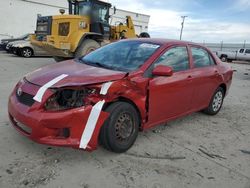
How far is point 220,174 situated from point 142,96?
1.45 m

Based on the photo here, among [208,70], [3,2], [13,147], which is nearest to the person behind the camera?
[13,147]

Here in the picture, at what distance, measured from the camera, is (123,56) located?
463cm

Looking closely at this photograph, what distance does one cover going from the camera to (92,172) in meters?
3.43

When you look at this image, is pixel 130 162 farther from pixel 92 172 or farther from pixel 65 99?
pixel 65 99

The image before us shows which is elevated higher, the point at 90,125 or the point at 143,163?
the point at 90,125

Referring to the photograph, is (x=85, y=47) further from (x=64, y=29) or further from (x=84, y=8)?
(x=84, y=8)

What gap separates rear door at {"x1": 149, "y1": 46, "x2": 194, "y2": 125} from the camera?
4301 millimetres

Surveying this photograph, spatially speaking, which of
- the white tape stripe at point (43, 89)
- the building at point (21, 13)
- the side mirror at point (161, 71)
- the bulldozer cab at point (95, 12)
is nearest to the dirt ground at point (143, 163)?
the white tape stripe at point (43, 89)

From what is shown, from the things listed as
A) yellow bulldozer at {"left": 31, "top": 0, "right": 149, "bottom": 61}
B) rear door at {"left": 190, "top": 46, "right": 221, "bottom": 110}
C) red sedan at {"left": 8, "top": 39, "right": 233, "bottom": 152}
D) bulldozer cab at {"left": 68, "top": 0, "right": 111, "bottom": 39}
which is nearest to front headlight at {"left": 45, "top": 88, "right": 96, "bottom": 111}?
red sedan at {"left": 8, "top": 39, "right": 233, "bottom": 152}

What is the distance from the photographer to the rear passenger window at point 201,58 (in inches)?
210

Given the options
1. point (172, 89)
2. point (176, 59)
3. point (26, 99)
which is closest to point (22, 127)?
point (26, 99)

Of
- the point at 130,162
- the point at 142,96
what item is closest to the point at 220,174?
the point at 130,162

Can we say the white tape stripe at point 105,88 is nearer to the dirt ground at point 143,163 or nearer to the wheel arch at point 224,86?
the dirt ground at point 143,163

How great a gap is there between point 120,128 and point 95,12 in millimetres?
10186
